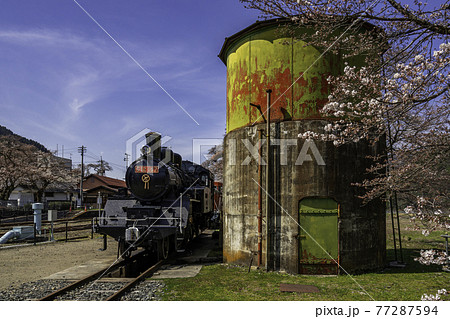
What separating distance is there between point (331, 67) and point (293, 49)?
43.5 inches

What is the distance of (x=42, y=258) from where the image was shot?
11.5 meters

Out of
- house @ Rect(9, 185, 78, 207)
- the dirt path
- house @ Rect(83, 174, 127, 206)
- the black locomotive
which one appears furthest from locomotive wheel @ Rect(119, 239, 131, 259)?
house @ Rect(9, 185, 78, 207)

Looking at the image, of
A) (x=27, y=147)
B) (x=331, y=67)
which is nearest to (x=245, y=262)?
(x=331, y=67)

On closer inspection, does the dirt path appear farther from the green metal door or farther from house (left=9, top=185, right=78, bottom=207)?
house (left=9, top=185, right=78, bottom=207)

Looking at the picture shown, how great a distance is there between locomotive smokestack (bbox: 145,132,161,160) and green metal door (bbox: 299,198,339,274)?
18.2 ft

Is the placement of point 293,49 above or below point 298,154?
above

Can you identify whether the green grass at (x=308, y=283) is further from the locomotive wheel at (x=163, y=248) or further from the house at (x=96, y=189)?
the house at (x=96, y=189)

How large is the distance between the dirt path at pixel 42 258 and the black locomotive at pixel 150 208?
163 centimetres

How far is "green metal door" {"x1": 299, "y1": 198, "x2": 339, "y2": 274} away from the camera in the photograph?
8.52 m

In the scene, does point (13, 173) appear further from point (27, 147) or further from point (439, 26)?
point (439, 26)

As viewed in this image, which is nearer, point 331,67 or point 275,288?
point 275,288

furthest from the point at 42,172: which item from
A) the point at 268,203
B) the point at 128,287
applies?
the point at 268,203

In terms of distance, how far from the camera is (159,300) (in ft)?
21.1

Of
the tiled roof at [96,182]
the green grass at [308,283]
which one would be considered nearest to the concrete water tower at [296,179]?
the green grass at [308,283]
